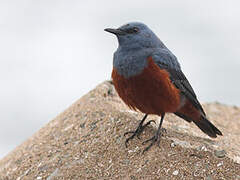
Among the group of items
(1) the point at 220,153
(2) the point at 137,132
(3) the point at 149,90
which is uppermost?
(3) the point at 149,90

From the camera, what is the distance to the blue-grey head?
18.2 ft

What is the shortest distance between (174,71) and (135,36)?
2.26ft

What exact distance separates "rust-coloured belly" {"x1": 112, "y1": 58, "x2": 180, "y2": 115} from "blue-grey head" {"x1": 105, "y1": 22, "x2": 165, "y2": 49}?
32 centimetres

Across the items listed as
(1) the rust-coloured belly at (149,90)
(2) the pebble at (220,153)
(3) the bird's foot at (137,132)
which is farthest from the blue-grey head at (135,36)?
(2) the pebble at (220,153)

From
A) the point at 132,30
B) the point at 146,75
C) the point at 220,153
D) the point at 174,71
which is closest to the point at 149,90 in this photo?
the point at 146,75

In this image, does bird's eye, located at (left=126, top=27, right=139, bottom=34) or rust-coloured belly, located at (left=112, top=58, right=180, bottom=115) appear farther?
bird's eye, located at (left=126, top=27, right=139, bottom=34)

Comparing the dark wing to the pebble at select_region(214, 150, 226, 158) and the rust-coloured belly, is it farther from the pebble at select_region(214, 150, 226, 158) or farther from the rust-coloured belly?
the pebble at select_region(214, 150, 226, 158)

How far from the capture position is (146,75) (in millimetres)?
5289

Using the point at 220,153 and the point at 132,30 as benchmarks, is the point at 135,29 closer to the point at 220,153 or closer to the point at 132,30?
the point at 132,30

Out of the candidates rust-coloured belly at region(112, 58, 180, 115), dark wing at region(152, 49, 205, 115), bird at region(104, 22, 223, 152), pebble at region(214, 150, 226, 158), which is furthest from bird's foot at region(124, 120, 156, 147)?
pebble at region(214, 150, 226, 158)

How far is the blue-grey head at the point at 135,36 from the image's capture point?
5555mm

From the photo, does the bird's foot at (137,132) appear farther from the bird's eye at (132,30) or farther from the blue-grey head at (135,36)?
the bird's eye at (132,30)

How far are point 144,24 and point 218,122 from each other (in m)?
3.65

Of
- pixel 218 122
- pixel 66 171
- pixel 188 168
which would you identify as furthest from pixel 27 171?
pixel 218 122
